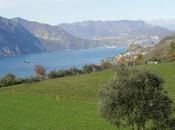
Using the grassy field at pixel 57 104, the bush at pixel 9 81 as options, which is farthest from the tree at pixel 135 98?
the bush at pixel 9 81

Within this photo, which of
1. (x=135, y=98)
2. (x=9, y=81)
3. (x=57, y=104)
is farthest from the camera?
(x=9, y=81)

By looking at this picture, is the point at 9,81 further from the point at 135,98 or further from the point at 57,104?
the point at 135,98

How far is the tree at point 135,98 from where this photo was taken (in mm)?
28500

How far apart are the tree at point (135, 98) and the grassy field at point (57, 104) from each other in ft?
25.2

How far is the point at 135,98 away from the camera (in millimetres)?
28422

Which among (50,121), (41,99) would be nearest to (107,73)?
(41,99)

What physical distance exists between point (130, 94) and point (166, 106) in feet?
8.85

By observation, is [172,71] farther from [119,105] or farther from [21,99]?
[119,105]

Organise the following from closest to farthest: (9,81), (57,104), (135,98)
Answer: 1. (135,98)
2. (57,104)
3. (9,81)

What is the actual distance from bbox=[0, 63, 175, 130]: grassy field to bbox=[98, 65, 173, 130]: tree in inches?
302

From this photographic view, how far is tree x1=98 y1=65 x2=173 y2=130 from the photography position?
28.5 meters

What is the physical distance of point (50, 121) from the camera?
1610 inches

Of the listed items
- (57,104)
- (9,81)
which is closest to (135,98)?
(57,104)

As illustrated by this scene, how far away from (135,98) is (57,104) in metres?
26.2
